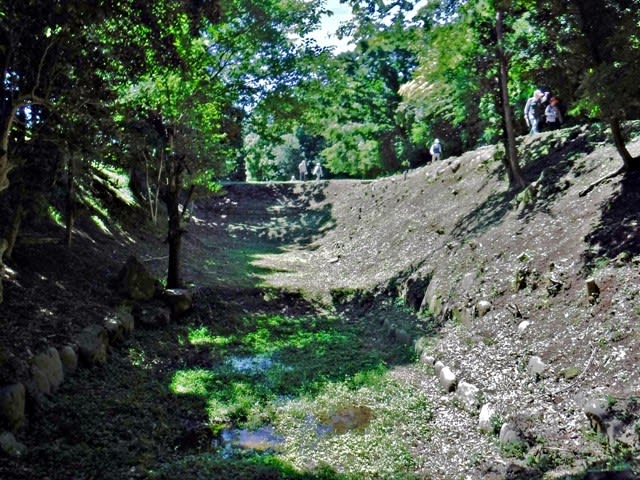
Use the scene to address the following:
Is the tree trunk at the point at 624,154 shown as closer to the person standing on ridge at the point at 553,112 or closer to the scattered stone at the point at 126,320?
the person standing on ridge at the point at 553,112

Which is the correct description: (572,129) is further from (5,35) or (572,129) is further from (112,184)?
(112,184)

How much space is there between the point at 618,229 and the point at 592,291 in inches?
48.2

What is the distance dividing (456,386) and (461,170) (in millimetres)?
10285

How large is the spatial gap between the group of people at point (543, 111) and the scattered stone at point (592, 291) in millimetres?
8574

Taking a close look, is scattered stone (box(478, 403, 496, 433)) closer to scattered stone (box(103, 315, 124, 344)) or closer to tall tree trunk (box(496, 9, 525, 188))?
scattered stone (box(103, 315, 124, 344))

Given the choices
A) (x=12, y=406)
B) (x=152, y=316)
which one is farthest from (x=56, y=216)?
(x=12, y=406)

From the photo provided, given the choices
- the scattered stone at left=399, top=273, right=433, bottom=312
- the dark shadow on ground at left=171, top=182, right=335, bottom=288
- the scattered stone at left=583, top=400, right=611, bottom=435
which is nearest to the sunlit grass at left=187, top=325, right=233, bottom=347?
the dark shadow on ground at left=171, top=182, right=335, bottom=288

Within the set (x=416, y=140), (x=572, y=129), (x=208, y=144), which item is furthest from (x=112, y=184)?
(x=416, y=140)

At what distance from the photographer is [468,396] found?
5738mm

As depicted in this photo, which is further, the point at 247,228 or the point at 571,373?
the point at 247,228

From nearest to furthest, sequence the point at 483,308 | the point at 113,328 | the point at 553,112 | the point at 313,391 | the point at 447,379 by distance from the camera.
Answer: the point at 447,379 → the point at 313,391 → the point at 113,328 → the point at 483,308 → the point at 553,112

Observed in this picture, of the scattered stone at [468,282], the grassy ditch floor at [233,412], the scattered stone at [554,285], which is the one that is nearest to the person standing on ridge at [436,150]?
the scattered stone at [468,282]

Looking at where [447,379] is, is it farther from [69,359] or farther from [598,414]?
[69,359]

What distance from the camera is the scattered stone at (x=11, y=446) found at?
4227 mm
